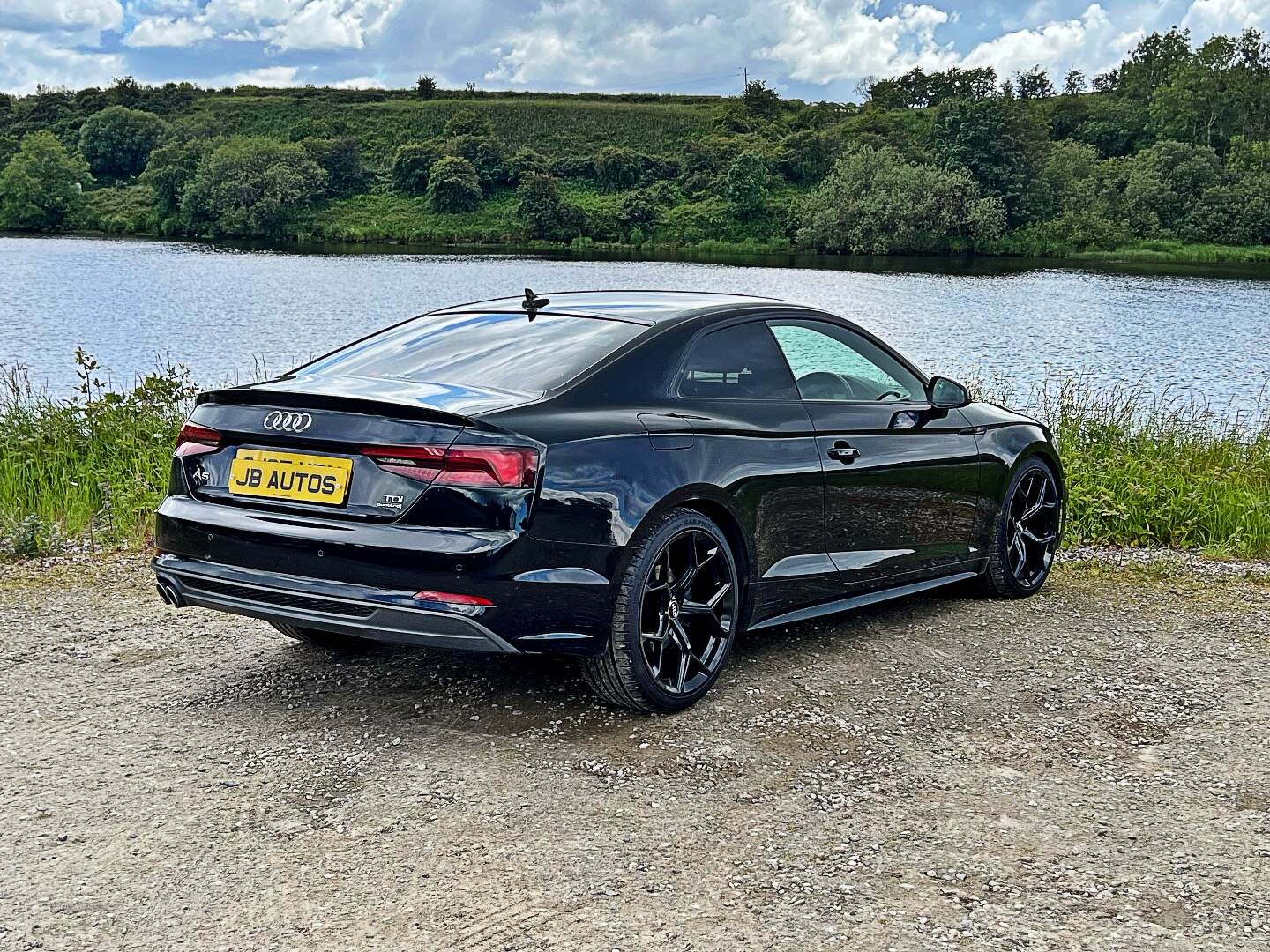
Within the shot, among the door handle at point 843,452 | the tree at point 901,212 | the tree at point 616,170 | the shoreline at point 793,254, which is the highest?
the tree at point 616,170

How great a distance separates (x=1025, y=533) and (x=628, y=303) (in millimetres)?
2662

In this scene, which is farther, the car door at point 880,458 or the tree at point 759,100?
the tree at point 759,100

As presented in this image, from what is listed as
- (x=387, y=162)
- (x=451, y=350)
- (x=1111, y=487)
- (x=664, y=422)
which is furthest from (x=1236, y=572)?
(x=387, y=162)

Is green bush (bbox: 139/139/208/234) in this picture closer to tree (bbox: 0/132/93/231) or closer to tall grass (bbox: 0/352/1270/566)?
tree (bbox: 0/132/93/231)

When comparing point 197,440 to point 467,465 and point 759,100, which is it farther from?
point 759,100

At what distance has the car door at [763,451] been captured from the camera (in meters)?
4.62

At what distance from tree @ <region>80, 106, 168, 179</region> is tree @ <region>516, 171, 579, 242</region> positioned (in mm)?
38016

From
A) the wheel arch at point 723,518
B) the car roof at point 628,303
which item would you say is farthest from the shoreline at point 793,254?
the wheel arch at point 723,518

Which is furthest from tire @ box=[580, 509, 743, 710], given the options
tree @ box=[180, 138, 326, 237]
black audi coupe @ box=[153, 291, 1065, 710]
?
tree @ box=[180, 138, 326, 237]

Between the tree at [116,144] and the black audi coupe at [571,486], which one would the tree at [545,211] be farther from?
the black audi coupe at [571,486]

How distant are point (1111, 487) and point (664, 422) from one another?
19.5 feet

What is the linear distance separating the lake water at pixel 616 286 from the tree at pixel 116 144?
46685 millimetres

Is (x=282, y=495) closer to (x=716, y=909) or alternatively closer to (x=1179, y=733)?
(x=716, y=909)

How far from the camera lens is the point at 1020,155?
83.6 meters
